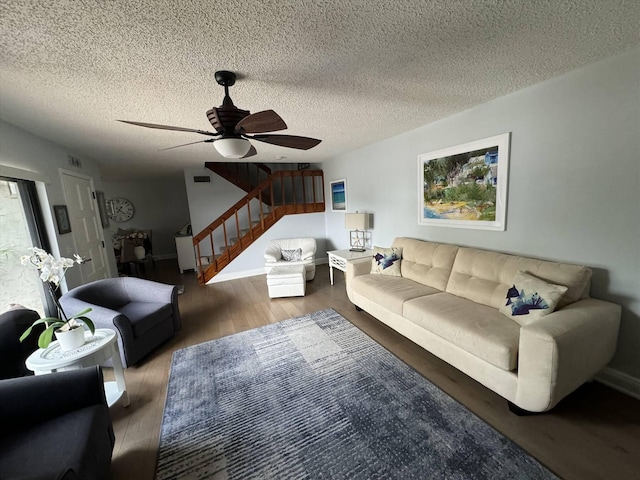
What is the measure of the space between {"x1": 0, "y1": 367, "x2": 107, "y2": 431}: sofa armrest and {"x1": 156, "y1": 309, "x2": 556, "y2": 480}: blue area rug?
1.93ft

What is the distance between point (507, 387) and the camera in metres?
1.66

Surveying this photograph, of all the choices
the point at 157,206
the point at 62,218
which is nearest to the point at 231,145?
the point at 62,218

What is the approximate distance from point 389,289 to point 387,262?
0.58m

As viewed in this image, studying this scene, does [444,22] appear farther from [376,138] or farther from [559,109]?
[376,138]

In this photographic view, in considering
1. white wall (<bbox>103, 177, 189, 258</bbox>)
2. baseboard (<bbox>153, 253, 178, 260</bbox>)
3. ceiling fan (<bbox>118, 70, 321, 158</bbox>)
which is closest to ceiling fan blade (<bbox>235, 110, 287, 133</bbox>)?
ceiling fan (<bbox>118, 70, 321, 158</bbox>)

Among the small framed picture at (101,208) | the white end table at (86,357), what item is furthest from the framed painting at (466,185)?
the small framed picture at (101,208)

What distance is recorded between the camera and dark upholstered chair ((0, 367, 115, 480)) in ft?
3.57

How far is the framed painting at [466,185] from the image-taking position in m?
2.45

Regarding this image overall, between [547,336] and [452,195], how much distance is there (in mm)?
1812

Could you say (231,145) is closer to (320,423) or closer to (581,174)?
(320,423)

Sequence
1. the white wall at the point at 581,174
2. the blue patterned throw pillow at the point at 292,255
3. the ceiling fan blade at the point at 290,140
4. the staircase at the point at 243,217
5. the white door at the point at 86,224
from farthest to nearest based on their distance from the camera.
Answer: the staircase at the point at 243,217
the blue patterned throw pillow at the point at 292,255
the white door at the point at 86,224
the ceiling fan blade at the point at 290,140
the white wall at the point at 581,174

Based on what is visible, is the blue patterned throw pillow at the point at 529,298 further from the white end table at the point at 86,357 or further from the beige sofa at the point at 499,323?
the white end table at the point at 86,357

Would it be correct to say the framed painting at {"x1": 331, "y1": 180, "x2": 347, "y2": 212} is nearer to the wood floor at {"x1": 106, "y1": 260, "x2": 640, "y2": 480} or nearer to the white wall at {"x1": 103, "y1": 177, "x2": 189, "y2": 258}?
the wood floor at {"x1": 106, "y1": 260, "x2": 640, "y2": 480}

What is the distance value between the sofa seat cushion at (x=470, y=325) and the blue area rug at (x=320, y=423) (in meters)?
0.41
